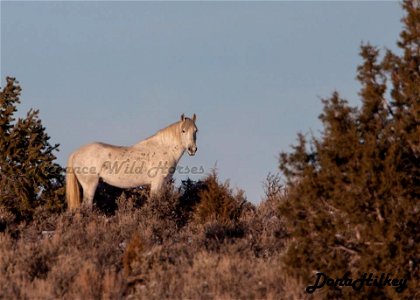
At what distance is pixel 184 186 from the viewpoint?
2009 cm

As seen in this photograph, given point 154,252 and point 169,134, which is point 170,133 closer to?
point 169,134

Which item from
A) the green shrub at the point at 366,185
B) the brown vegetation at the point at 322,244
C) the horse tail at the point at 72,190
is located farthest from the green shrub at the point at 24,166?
the green shrub at the point at 366,185

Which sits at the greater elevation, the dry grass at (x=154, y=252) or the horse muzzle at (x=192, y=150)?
the horse muzzle at (x=192, y=150)

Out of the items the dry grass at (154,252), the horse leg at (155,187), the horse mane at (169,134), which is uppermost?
the horse mane at (169,134)

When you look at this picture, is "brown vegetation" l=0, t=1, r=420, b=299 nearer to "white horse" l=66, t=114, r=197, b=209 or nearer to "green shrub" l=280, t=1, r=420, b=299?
"green shrub" l=280, t=1, r=420, b=299

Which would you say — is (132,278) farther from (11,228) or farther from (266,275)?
(11,228)

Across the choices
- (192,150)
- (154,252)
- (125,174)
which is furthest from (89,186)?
(154,252)

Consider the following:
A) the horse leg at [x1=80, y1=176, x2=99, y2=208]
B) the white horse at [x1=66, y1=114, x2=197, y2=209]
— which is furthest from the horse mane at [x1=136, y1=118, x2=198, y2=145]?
the horse leg at [x1=80, y1=176, x2=99, y2=208]

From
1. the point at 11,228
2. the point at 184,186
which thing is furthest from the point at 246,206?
the point at 11,228

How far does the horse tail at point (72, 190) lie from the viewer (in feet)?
61.6

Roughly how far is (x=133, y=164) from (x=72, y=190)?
150 cm

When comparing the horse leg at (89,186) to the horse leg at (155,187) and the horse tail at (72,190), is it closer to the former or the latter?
the horse tail at (72,190)

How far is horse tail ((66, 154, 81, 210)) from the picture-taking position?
18766mm

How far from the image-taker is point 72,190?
1895 cm
